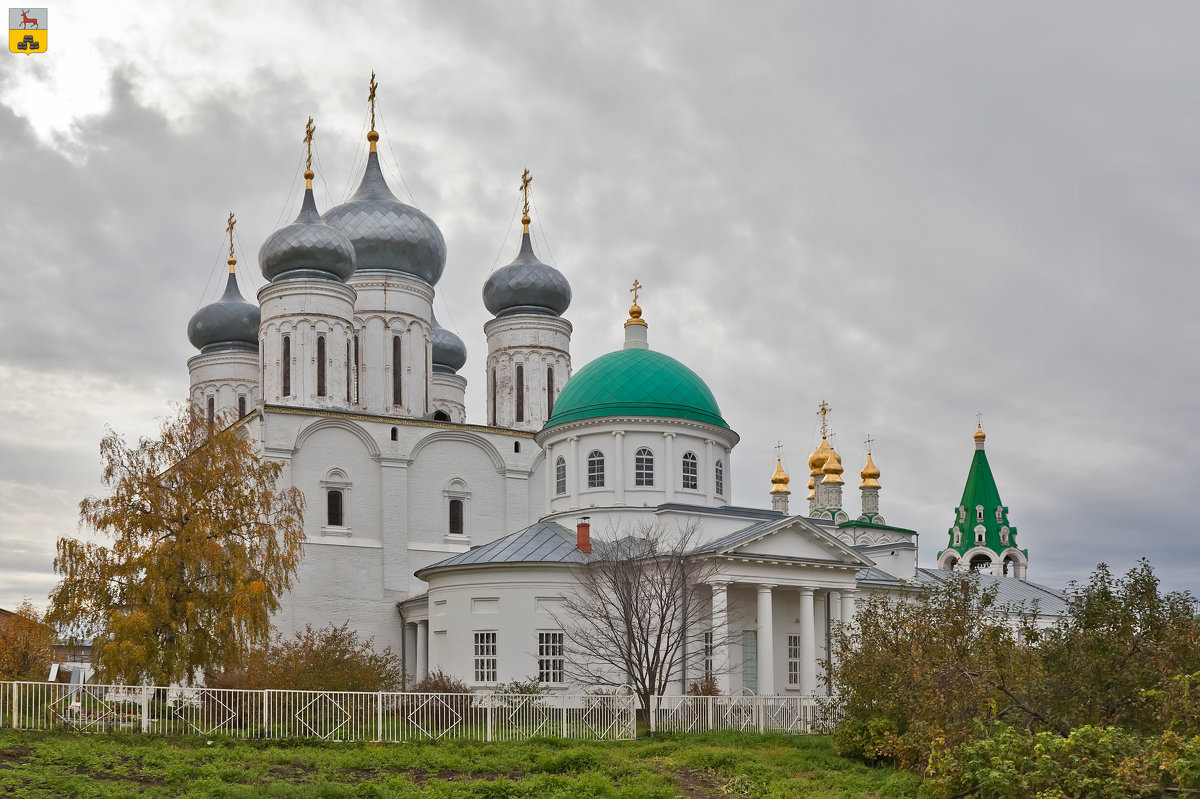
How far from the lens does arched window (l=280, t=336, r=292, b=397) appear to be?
1656 inches

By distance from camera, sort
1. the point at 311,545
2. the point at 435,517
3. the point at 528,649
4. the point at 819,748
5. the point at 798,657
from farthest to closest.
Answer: the point at 435,517 → the point at 311,545 → the point at 798,657 → the point at 528,649 → the point at 819,748

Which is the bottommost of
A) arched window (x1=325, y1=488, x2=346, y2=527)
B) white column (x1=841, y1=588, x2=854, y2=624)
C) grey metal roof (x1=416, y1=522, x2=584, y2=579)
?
white column (x1=841, y1=588, x2=854, y2=624)

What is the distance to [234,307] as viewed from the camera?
49562mm

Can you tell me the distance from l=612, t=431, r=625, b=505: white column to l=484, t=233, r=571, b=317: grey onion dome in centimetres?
1464

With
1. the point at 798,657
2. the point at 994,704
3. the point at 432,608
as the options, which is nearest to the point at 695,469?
the point at 798,657

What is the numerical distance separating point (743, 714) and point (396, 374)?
Answer: 21729 millimetres

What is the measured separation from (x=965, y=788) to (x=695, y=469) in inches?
845

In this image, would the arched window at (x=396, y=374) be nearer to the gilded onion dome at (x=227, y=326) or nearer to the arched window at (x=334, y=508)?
the arched window at (x=334, y=508)

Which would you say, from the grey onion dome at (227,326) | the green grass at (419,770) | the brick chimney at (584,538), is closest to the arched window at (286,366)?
the grey onion dome at (227,326)

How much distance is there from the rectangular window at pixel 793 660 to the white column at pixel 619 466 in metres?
5.90

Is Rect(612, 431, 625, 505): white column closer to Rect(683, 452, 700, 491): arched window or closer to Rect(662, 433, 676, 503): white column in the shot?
Rect(662, 433, 676, 503): white column

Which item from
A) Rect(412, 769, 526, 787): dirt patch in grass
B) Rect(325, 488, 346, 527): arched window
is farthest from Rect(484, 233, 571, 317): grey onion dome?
Rect(412, 769, 526, 787): dirt patch in grass

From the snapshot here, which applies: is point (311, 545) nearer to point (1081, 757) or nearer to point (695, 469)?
point (695, 469)

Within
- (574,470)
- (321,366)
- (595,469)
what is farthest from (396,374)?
(595,469)
